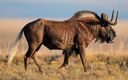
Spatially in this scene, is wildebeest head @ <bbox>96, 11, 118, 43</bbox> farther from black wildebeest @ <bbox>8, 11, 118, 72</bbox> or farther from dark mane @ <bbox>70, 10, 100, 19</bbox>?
dark mane @ <bbox>70, 10, 100, 19</bbox>

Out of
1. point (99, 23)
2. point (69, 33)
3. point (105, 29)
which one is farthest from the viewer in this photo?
point (105, 29)

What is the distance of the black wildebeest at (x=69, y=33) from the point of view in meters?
19.0

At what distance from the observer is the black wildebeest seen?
19031 millimetres

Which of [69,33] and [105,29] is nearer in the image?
[69,33]

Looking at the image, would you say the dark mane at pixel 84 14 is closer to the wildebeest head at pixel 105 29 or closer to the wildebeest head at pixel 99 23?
the wildebeest head at pixel 99 23

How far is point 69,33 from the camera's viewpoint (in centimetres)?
1992

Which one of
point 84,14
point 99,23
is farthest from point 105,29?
point 84,14

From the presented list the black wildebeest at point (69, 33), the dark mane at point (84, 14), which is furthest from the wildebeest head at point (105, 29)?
the dark mane at point (84, 14)

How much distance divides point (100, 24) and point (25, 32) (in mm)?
3197

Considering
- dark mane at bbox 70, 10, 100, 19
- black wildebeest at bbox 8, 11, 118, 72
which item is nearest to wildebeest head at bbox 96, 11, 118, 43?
black wildebeest at bbox 8, 11, 118, 72

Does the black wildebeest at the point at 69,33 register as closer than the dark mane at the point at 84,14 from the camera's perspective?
Yes

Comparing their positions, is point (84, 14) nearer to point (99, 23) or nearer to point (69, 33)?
point (99, 23)

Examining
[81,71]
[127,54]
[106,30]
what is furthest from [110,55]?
[81,71]

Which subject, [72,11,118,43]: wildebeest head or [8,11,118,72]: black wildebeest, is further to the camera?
[72,11,118,43]: wildebeest head
